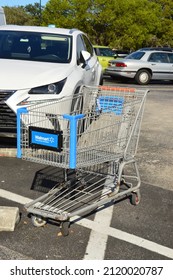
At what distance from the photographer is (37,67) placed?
230 inches

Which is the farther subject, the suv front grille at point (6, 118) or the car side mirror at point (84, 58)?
the car side mirror at point (84, 58)

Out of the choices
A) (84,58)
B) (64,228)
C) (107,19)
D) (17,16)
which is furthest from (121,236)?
(17,16)

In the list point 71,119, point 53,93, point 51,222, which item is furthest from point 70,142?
point 53,93

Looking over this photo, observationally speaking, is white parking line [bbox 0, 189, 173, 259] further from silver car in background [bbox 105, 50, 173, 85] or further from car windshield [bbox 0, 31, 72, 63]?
silver car in background [bbox 105, 50, 173, 85]

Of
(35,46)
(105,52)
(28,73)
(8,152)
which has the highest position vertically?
(35,46)

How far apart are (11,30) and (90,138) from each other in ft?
13.6

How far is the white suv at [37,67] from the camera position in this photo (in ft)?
17.3

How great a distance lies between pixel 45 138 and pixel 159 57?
14.5 metres

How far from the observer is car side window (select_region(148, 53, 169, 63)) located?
55.5 ft

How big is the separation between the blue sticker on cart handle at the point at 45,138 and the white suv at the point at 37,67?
5.73ft

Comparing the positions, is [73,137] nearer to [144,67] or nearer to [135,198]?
[135,198]

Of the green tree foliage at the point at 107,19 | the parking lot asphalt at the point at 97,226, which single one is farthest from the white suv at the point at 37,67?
the green tree foliage at the point at 107,19

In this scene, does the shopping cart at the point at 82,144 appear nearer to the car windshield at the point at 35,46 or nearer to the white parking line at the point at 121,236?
the white parking line at the point at 121,236
